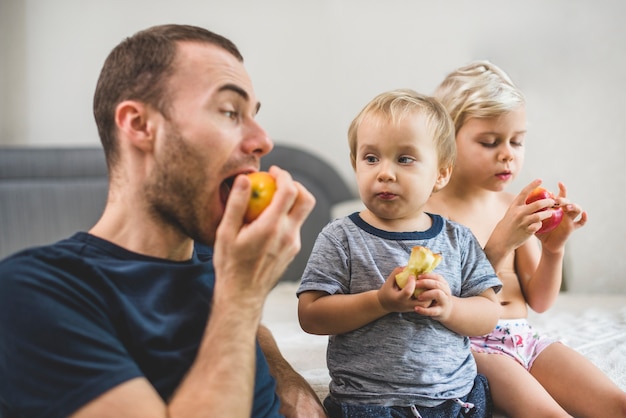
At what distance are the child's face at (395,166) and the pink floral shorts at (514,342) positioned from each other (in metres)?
0.45

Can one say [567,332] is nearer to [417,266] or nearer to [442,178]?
[442,178]

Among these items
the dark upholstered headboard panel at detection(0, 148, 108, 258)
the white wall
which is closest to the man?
the dark upholstered headboard panel at detection(0, 148, 108, 258)

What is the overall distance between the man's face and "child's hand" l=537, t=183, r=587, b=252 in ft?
2.45

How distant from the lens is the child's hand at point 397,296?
0.98 metres

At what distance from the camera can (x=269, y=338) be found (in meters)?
1.42

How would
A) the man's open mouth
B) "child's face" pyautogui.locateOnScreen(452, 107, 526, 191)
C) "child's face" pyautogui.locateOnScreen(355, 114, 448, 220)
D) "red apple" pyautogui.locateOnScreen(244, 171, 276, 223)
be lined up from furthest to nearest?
"child's face" pyautogui.locateOnScreen(452, 107, 526, 191) → "child's face" pyautogui.locateOnScreen(355, 114, 448, 220) → the man's open mouth → "red apple" pyautogui.locateOnScreen(244, 171, 276, 223)

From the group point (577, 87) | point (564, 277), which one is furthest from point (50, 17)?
point (564, 277)

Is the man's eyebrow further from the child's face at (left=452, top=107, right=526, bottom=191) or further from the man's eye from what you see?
the child's face at (left=452, top=107, right=526, bottom=191)

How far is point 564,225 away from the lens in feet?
4.68

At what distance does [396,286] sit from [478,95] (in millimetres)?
662

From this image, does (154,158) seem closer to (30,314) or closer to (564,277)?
(30,314)

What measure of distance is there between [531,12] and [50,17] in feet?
7.02

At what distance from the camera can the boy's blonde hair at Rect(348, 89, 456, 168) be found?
1.15 metres

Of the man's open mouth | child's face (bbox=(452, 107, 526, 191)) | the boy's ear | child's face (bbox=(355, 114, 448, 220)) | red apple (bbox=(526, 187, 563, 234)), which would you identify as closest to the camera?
the man's open mouth
